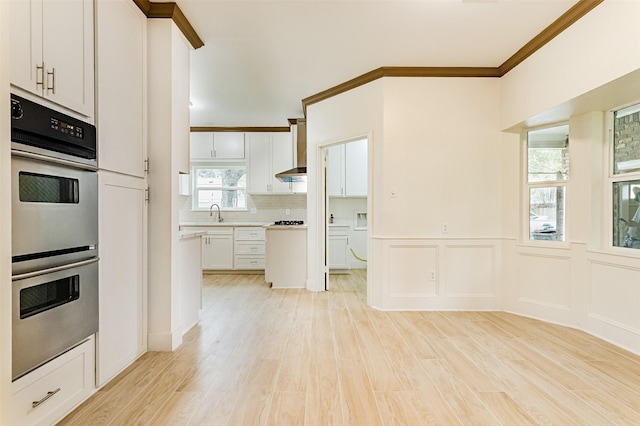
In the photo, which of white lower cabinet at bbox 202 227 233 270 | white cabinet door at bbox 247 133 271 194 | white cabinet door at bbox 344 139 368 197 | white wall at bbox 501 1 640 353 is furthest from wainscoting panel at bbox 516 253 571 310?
white lower cabinet at bbox 202 227 233 270

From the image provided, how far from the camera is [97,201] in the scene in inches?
77.4

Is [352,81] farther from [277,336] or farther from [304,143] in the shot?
[277,336]

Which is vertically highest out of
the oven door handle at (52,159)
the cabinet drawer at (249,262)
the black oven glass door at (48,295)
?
the oven door handle at (52,159)

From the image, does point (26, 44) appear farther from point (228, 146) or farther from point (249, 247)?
point (228, 146)

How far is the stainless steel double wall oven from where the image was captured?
56.6 inches

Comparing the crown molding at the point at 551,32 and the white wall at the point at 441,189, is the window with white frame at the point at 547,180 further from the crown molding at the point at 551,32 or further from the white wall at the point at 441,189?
the crown molding at the point at 551,32

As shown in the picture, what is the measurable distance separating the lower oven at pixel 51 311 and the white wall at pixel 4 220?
0.57m

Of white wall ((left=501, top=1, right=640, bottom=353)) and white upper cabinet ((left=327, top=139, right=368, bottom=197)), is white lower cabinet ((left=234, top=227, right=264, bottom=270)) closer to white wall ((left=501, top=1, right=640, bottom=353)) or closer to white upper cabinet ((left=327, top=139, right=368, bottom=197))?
white upper cabinet ((left=327, top=139, right=368, bottom=197))

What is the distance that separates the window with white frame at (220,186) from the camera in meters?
6.48

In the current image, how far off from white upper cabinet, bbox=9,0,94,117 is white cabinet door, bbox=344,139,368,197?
4.49m

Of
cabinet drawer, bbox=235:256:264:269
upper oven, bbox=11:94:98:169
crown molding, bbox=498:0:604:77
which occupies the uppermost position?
crown molding, bbox=498:0:604:77

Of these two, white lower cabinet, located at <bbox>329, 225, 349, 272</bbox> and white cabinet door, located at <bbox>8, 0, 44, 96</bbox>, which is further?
white lower cabinet, located at <bbox>329, 225, 349, 272</bbox>

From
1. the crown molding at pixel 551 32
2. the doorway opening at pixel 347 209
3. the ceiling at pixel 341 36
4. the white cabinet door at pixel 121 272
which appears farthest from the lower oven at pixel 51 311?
the doorway opening at pixel 347 209

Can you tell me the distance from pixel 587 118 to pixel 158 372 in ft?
13.7
